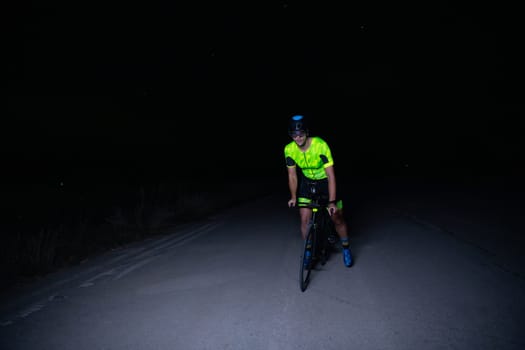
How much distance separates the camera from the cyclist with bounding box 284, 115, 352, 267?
4973 mm

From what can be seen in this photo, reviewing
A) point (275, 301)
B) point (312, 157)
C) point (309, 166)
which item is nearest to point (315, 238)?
point (309, 166)

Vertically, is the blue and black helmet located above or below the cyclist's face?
above

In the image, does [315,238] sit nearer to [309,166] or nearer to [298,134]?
[309,166]

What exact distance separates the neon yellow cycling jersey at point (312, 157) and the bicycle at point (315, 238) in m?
0.25

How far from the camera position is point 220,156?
5391 centimetres

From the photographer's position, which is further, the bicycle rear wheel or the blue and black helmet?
the blue and black helmet

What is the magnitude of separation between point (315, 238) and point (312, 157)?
1.19 metres

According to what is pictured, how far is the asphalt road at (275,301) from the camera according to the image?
346cm

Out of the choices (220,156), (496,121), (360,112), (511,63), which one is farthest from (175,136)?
(360,112)

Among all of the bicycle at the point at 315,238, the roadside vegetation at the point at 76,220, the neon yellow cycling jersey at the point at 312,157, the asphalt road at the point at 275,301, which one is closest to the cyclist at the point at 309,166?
the neon yellow cycling jersey at the point at 312,157

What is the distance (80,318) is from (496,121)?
62259 mm

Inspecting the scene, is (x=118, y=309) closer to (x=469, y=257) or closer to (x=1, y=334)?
(x=1, y=334)

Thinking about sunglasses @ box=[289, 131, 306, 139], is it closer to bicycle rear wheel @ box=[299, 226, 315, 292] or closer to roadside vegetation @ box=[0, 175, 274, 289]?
bicycle rear wheel @ box=[299, 226, 315, 292]

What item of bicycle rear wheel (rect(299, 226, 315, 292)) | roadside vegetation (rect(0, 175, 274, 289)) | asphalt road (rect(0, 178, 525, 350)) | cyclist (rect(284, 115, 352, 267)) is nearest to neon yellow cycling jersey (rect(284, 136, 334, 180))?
cyclist (rect(284, 115, 352, 267))
